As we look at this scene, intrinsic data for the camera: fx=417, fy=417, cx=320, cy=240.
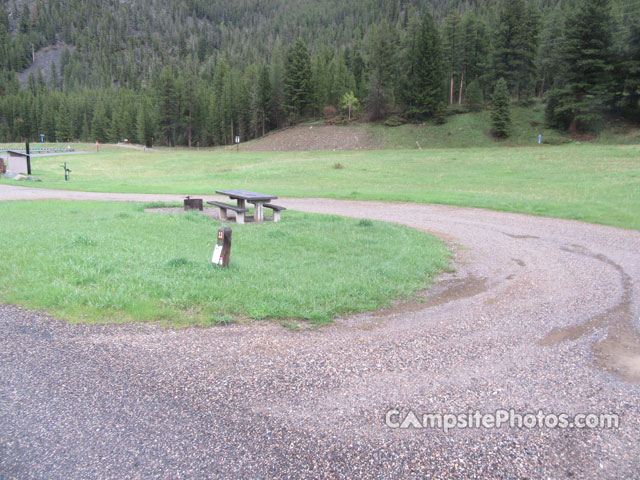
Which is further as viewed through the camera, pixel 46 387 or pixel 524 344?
pixel 524 344

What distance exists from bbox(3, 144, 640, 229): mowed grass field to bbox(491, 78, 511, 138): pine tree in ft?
40.9

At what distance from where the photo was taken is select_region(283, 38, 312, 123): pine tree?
237 ft

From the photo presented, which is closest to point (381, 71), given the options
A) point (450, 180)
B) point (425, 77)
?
point (425, 77)

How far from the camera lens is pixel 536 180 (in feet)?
84.3

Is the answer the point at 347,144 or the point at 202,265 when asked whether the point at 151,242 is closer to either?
the point at 202,265

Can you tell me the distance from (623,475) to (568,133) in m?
53.8

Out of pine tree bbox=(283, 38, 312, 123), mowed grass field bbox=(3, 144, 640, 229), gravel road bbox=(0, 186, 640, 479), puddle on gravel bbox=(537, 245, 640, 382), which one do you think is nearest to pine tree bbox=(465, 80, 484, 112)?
mowed grass field bbox=(3, 144, 640, 229)

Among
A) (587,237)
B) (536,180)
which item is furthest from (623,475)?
(536,180)

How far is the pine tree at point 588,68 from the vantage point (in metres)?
45.3

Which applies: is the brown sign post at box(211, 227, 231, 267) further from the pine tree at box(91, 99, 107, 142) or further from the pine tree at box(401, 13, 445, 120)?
the pine tree at box(91, 99, 107, 142)

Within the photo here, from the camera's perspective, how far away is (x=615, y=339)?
16.1 ft

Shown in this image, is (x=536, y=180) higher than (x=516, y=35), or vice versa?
(x=516, y=35)

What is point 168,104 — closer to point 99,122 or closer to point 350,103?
point 99,122

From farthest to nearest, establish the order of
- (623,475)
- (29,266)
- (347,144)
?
(347,144) < (29,266) < (623,475)
